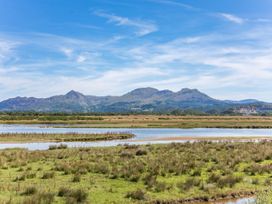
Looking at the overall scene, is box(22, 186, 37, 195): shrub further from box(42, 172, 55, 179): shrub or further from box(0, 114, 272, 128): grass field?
box(0, 114, 272, 128): grass field

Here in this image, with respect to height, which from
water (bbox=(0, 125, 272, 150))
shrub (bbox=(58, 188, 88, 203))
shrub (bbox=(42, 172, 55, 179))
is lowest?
water (bbox=(0, 125, 272, 150))

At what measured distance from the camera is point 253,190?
2022 centimetres

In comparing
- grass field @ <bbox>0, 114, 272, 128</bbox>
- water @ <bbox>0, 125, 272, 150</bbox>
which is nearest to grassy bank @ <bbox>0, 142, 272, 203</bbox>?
water @ <bbox>0, 125, 272, 150</bbox>

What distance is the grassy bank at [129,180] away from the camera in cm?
1736

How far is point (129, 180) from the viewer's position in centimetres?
2136

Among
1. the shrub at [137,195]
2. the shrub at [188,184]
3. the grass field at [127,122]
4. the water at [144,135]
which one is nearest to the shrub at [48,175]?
the shrub at [137,195]

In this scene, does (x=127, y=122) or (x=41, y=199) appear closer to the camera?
(x=41, y=199)

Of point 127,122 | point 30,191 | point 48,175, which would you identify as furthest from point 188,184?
point 127,122

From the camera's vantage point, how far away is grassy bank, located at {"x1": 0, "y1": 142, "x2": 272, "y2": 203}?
17359 mm

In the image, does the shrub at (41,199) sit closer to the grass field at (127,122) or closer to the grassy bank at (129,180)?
the grassy bank at (129,180)

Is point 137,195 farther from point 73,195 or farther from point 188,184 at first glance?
point 188,184

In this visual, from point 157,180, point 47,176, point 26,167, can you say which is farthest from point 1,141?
point 157,180

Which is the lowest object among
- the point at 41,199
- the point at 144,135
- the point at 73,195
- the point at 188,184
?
the point at 144,135

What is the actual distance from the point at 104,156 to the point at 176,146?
38.5 ft
